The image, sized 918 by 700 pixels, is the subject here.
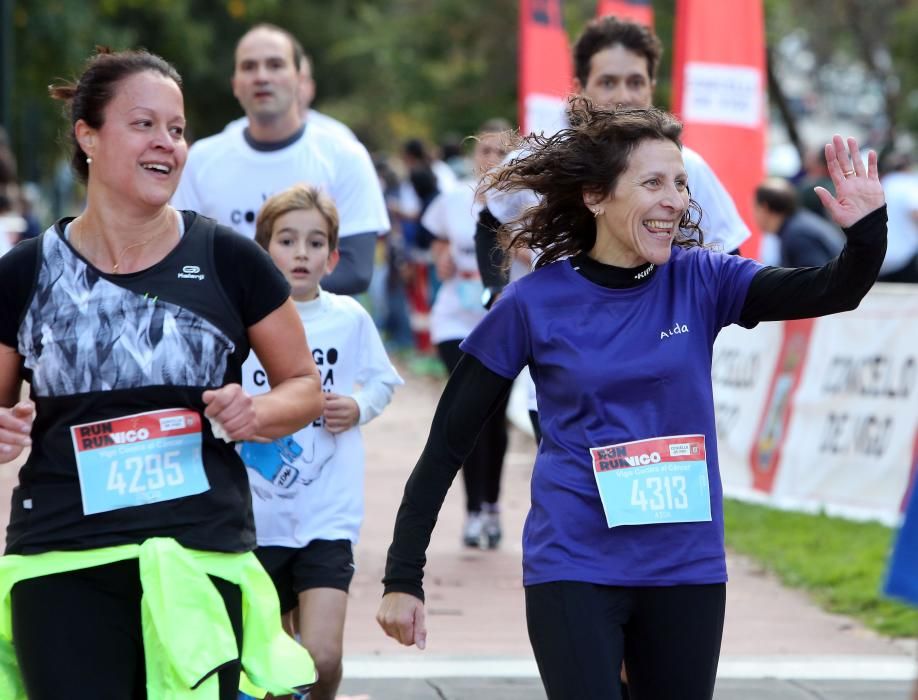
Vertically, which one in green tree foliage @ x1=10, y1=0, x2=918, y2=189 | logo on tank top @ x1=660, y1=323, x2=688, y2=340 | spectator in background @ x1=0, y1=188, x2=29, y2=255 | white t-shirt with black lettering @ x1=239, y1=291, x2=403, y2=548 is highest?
green tree foliage @ x1=10, y1=0, x2=918, y2=189

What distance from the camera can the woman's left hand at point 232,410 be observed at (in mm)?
3588

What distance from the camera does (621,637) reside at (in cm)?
382

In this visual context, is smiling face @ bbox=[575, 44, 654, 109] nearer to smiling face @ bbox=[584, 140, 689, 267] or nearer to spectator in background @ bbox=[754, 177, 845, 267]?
smiling face @ bbox=[584, 140, 689, 267]

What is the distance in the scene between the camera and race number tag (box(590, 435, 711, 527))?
150 inches

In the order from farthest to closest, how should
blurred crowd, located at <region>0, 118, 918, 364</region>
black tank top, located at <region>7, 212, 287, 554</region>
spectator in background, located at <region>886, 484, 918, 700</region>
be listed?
blurred crowd, located at <region>0, 118, 918, 364</region> → black tank top, located at <region>7, 212, 287, 554</region> → spectator in background, located at <region>886, 484, 918, 700</region>

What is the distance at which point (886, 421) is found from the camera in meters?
10.1

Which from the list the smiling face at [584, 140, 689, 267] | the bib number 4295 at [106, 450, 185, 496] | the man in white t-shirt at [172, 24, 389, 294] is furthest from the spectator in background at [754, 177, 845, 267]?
the bib number 4295 at [106, 450, 185, 496]

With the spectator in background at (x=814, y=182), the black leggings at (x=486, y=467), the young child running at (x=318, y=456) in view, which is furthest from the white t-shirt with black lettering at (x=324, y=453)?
the spectator in background at (x=814, y=182)

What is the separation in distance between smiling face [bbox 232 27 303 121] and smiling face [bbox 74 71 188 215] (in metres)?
2.75

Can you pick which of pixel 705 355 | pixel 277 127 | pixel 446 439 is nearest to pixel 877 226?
pixel 705 355

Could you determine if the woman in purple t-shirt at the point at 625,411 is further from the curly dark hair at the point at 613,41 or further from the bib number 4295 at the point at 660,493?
the curly dark hair at the point at 613,41

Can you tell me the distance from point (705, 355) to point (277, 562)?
1808 mm

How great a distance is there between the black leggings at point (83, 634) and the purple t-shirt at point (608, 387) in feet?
2.69

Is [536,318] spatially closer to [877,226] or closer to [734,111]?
[877,226]
